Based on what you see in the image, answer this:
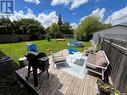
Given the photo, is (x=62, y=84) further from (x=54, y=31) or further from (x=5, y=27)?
(x=54, y=31)

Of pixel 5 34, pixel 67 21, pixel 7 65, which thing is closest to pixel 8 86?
pixel 7 65

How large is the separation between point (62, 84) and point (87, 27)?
79.5 ft

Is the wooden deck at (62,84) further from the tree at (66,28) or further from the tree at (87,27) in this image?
the tree at (66,28)

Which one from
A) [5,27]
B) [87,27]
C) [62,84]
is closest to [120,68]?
[62,84]

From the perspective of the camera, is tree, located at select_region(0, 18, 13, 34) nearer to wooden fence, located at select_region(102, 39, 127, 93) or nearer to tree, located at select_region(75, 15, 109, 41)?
tree, located at select_region(75, 15, 109, 41)

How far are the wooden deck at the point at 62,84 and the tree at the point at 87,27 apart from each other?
73.3ft

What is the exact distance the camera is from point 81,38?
2714 cm

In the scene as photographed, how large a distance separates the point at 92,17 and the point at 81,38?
214 inches

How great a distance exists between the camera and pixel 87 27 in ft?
90.0

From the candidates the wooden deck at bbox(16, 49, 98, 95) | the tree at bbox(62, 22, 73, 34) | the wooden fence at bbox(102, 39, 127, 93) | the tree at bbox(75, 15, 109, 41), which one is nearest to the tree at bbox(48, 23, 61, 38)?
the tree at bbox(62, 22, 73, 34)

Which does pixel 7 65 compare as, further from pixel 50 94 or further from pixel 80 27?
pixel 80 27

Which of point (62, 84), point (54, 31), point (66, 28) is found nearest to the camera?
point (62, 84)

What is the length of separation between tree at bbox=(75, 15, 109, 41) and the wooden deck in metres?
22.3

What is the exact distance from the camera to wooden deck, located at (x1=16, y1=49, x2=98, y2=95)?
12.8 ft
